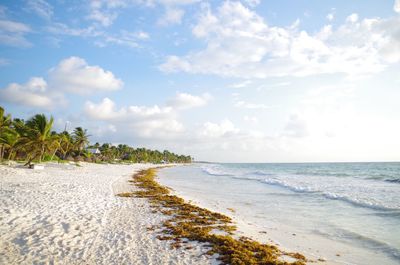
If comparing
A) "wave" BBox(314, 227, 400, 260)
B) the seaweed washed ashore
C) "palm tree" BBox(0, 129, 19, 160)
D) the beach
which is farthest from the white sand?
"palm tree" BBox(0, 129, 19, 160)

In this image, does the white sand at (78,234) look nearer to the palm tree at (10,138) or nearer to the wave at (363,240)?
the wave at (363,240)

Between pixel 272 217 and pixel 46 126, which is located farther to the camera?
pixel 46 126

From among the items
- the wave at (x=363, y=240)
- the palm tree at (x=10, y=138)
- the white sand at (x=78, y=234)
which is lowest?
the wave at (x=363, y=240)

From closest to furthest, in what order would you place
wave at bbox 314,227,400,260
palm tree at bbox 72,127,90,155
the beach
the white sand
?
the white sand
the beach
wave at bbox 314,227,400,260
palm tree at bbox 72,127,90,155

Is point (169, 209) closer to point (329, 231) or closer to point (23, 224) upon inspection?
point (23, 224)

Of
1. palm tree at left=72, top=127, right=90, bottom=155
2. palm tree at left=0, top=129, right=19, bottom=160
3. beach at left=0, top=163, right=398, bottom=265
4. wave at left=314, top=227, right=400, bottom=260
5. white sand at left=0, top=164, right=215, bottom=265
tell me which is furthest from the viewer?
palm tree at left=72, top=127, right=90, bottom=155

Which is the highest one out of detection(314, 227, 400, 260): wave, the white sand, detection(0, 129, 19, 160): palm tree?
detection(0, 129, 19, 160): palm tree

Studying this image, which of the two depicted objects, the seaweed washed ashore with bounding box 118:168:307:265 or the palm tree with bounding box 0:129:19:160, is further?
the palm tree with bounding box 0:129:19:160

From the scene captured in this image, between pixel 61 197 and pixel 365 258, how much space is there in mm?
13049

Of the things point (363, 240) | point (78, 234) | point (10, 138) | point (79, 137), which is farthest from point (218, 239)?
point (79, 137)

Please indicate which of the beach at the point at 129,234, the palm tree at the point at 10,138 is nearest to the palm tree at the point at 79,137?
the palm tree at the point at 10,138

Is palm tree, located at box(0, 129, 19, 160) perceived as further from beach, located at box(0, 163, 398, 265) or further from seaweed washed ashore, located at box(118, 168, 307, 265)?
seaweed washed ashore, located at box(118, 168, 307, 265)

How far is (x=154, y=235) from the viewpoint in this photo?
7973 mm

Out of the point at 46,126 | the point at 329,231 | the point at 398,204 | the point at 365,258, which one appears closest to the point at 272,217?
the point at 329,231
